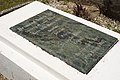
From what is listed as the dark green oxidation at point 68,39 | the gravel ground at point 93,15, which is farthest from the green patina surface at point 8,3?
the dark green oxidation at point 68,39

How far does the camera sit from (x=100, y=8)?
6582mm

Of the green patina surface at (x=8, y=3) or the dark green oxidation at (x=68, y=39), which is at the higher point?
the dark green oxidation at (x=68, y=39)

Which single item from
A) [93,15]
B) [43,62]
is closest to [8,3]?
[93,15]

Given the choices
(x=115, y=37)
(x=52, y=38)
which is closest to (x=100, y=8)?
(x=115, y=37)

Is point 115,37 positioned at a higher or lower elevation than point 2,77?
higher

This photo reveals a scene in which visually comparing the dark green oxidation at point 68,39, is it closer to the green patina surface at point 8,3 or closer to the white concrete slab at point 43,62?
the white concrete slab at point 43,62

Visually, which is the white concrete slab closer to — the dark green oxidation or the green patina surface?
the dark green oxidation

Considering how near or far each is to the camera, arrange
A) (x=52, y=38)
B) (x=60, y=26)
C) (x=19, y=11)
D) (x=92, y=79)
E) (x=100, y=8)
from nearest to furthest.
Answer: (x=92, y=79), (x=52, y=38), (x=60, y=26), (x=19, y=11), (x=100, y=8)

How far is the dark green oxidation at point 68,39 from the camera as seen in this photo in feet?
12.3

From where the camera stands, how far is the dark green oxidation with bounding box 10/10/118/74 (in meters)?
3.76

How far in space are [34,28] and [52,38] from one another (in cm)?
45

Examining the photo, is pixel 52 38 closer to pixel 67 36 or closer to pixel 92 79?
pixel 67 36

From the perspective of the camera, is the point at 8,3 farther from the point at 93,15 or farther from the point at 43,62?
the point at 43,62

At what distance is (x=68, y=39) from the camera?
4129mm
